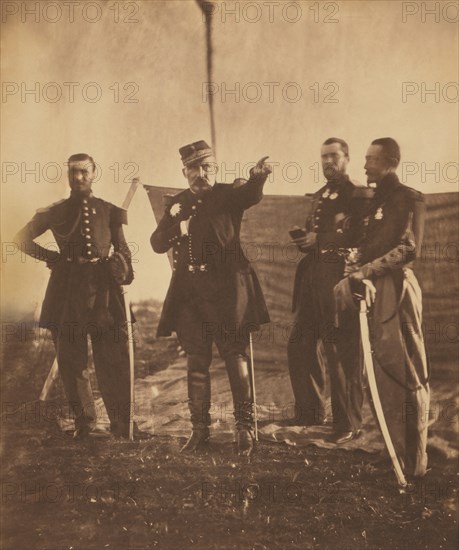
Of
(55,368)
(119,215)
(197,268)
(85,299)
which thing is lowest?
(55,368)

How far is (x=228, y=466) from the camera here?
3.24m

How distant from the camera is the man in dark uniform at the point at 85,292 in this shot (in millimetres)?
Answer: 3332

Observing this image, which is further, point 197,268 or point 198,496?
point 197,268

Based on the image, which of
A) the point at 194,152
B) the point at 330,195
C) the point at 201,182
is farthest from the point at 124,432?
the point at 330,195

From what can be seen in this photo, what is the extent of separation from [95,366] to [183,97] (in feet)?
4.44

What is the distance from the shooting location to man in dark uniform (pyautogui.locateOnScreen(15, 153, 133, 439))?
3.33m

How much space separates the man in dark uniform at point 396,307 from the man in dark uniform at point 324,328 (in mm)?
78

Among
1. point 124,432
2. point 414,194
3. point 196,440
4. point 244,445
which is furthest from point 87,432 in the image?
point 414,194

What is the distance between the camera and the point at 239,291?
130 inches

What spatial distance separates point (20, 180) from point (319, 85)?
151 cm

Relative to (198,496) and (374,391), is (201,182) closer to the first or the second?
(374,391)

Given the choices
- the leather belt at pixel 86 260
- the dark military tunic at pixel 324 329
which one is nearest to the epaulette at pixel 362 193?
the dark military tunic at pixel 324 329

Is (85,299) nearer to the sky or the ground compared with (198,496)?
nearer to the sky

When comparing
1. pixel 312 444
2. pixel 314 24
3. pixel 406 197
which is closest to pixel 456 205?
pixel 406 197
